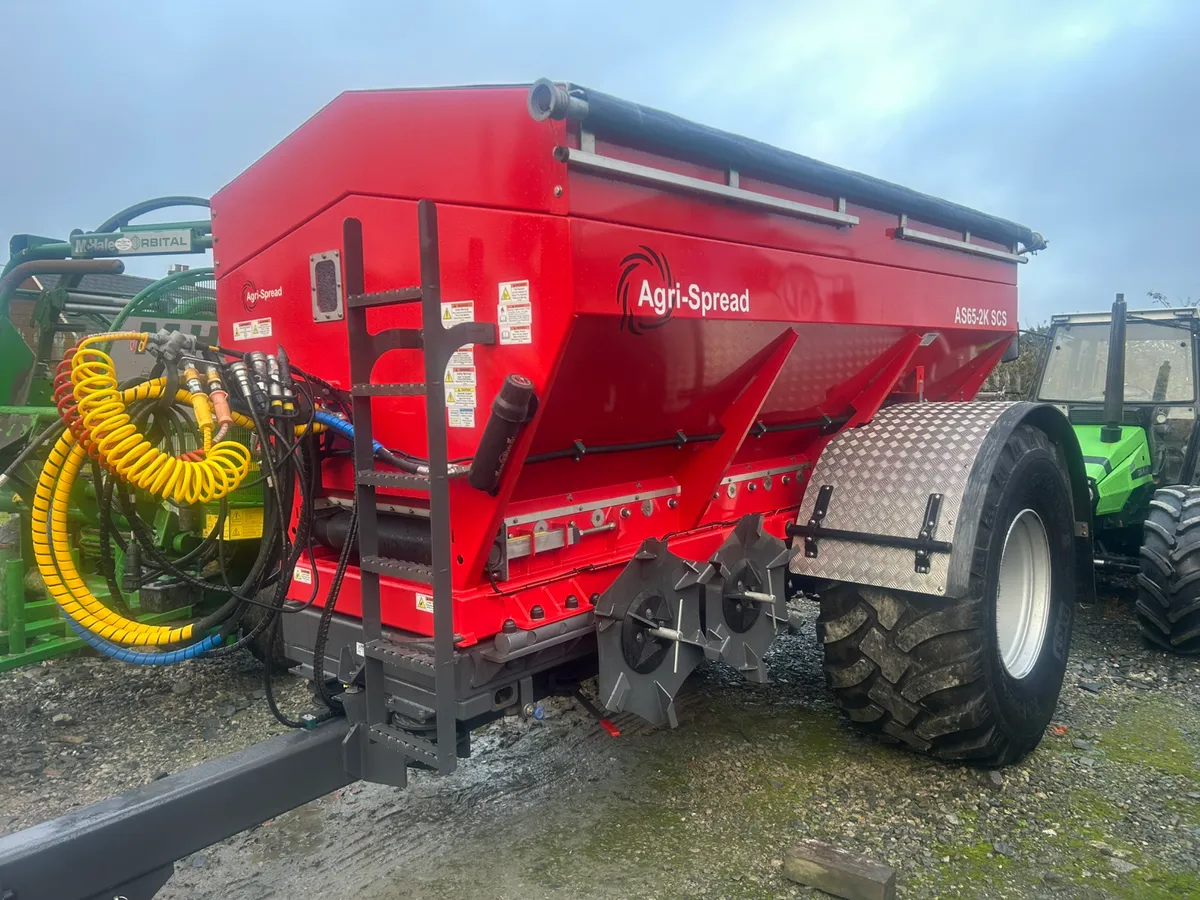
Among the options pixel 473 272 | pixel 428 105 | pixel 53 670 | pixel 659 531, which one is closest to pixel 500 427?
pixel 473 272

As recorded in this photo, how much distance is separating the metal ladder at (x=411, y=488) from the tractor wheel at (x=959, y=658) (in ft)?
5.32

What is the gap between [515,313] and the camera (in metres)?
2.17

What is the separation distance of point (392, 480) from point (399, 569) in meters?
0.23

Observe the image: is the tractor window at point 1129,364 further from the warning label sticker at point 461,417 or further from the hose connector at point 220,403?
the hose connector at point 220,403

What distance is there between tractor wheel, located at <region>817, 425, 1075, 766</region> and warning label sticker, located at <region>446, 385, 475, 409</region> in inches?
65.4

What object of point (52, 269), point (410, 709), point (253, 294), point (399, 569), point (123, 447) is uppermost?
point (52, 269)

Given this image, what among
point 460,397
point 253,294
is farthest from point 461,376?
point 253,294

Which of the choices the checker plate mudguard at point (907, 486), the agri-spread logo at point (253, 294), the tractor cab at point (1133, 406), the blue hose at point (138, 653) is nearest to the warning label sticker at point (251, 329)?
the agri-spread logo at point (253, 294)

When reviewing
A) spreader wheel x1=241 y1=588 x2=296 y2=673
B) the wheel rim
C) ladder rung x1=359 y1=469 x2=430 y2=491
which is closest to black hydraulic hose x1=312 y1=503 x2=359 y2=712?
ladder rung x1=359 y1=469 x2=430 y2=491

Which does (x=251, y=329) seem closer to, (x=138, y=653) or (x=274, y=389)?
(x=274, y=389)

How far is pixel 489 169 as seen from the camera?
216cm

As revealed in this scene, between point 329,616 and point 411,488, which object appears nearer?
point 411,488

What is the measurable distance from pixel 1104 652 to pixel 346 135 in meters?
4.53

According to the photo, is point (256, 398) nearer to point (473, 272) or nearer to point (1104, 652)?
point (473, 272)
